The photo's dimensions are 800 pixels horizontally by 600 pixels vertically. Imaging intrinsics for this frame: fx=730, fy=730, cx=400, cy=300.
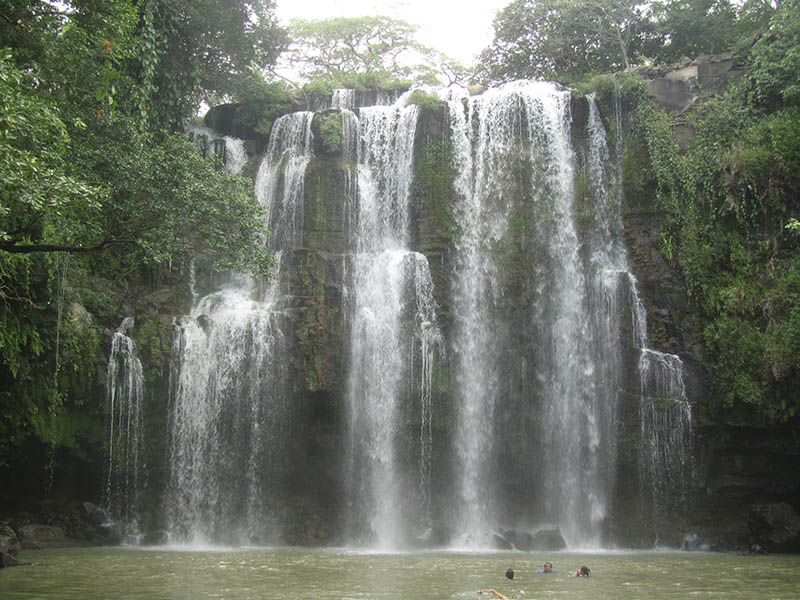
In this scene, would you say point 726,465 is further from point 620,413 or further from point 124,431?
point 124,431

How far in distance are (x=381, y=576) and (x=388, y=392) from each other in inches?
305

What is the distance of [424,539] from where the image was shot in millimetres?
18250

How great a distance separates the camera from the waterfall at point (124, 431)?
18.2 metres

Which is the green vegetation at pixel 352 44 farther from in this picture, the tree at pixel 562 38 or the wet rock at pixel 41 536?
the wet rock at pixel 41 536

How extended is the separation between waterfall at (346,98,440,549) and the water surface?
256cm

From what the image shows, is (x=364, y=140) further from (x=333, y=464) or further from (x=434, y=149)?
(x=333, y=464)

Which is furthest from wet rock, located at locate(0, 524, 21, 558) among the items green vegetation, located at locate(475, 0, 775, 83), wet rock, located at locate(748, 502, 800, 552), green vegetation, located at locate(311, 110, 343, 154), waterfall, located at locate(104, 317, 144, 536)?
green vegetation, located at locate(475, 0, 775, 83)

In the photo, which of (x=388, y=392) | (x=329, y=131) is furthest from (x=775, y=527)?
(x=329, y=131)

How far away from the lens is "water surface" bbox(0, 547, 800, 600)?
389 inches

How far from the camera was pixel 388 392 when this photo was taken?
19.3 metres

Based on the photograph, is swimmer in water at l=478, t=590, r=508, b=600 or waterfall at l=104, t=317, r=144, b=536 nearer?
swimmer in water at l=478, t=590, r=508, b=600

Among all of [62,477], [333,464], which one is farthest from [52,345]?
[333,464]

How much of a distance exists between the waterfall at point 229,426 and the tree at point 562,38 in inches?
656

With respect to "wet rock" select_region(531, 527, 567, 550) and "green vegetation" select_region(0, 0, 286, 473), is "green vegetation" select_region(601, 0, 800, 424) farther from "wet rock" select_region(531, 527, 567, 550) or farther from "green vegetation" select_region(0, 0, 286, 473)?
"green vegetation" select_region(0, 0, 286, 473)
